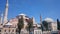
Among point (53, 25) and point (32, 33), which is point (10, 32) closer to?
point (32, 33)

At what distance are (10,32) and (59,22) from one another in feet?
31.2

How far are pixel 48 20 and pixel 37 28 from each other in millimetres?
3287

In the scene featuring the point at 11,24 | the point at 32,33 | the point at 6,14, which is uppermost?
the point at 6,14

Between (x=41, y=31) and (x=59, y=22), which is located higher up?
(x=59, y=22)

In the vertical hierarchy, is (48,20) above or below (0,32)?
above

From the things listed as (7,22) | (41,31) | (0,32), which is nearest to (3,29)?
(0,32)

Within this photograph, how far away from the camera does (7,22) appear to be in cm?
2481

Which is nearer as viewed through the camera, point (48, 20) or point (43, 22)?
point (43, 22)

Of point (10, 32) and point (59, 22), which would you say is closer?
point (59, 22)

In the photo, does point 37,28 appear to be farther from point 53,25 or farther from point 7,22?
point 7,22

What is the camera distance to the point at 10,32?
73.6 feet

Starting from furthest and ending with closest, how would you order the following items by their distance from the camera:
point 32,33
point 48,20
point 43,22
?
point 48,20, point 43,22, point 32,33

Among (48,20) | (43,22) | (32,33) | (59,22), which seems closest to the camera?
(59,22)

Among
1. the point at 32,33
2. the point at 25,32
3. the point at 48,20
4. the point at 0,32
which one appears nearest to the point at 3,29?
the point at 0,32
